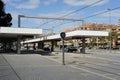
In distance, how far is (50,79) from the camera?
1389 cm

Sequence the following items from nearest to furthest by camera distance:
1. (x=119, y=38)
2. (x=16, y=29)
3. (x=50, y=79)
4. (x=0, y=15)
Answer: (x=50, y=79)
(x=16, y=29)
(x=0, y=15)
(x=119, y=38)

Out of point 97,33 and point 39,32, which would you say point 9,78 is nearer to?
point 39,32

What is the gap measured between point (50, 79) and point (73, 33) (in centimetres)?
4017

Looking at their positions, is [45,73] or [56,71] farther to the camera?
[56,71]

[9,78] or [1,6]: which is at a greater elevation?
[1,6]

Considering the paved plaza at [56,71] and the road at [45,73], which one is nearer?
the road at [45,73]

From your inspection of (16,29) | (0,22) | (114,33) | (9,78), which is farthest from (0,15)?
(114,33)

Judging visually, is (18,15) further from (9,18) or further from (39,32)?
(9,18)

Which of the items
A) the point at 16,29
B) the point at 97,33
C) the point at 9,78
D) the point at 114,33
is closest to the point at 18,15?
the point at 16,29

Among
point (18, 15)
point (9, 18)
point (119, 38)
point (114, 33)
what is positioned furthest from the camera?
point (119, 38)

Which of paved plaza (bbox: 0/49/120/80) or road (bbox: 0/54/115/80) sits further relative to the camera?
paved plaza (bbox: 0/49/120/80)

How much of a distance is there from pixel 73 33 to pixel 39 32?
9903mm

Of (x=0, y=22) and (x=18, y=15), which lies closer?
(x=18, y=15)

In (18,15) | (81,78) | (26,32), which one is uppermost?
(18,15)
